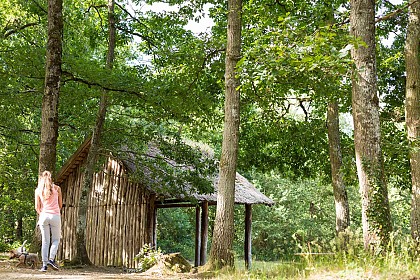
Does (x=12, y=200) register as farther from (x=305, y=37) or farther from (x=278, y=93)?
(x=305, y=37)

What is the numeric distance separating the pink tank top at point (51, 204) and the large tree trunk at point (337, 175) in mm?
9504

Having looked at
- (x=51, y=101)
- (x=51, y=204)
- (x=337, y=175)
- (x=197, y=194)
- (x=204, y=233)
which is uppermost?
(x=51, y=101)

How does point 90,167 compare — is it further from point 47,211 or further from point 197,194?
point 47,211

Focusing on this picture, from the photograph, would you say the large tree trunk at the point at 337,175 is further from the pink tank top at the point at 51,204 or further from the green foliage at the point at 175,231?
the green foliage at the point at 175,231

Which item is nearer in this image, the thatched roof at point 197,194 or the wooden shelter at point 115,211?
the wooden shelter at point 115,211

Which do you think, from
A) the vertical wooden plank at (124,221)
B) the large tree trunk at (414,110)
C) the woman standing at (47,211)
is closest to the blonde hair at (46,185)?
the woman standing at (47,211)

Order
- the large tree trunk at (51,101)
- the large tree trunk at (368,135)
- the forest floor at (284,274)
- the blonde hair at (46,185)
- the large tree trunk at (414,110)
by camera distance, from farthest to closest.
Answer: the large tree trunk at (414,110) → the large tree trunk at (51,101) → the blonde hair at (46,185) → the large tree trunk at (368,135) → the forest floor at (284,274)

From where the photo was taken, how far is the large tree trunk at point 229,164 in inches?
437

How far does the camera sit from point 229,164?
11609 mm

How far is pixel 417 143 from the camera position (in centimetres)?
1176

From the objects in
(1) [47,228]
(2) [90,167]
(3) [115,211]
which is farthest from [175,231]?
(1) [47,228]

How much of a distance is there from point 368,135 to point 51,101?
288 inches

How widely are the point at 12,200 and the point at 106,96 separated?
12854 mm

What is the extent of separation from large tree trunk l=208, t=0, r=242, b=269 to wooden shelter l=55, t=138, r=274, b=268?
5.74 metres
